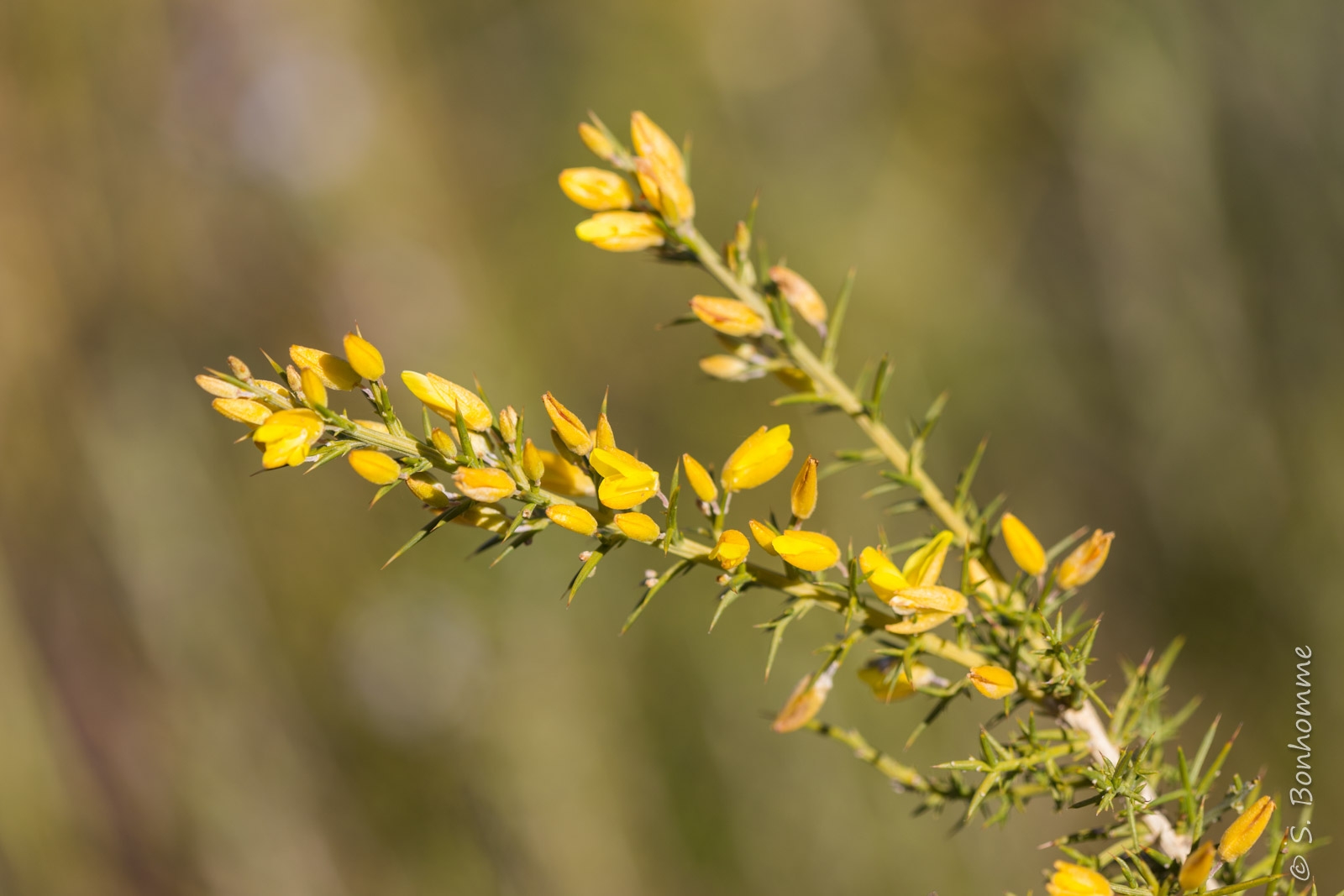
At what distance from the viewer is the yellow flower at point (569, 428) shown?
0.83m

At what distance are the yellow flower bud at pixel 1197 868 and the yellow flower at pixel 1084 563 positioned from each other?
0.28 meters

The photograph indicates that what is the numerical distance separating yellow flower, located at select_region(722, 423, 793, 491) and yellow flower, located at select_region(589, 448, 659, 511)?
4.6 inches

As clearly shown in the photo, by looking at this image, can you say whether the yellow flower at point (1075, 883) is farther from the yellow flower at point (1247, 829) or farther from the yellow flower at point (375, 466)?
the yellow flower at point (375, 466)

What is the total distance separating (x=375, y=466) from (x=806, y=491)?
47cm

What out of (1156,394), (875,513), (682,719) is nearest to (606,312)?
(875,513)

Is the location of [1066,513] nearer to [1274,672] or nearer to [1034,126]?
[1274,672]

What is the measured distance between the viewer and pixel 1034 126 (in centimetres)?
352

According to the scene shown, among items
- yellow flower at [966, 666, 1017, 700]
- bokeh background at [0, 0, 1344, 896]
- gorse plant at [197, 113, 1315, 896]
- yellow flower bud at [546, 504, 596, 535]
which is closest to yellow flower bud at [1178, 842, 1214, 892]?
gorse plant at [197, 113, 1315, 896]

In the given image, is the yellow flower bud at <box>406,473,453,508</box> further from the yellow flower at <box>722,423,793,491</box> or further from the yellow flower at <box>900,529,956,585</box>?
the yellow flower at <box>900,529,956,585</box>

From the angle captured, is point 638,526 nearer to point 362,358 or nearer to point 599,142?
point 362,358

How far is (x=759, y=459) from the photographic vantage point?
0.88 metres

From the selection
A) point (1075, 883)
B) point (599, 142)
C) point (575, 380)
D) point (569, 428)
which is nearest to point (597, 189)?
point (599, 142)

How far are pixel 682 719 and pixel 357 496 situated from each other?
6.34ft

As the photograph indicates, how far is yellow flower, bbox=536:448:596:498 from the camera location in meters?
0.94
